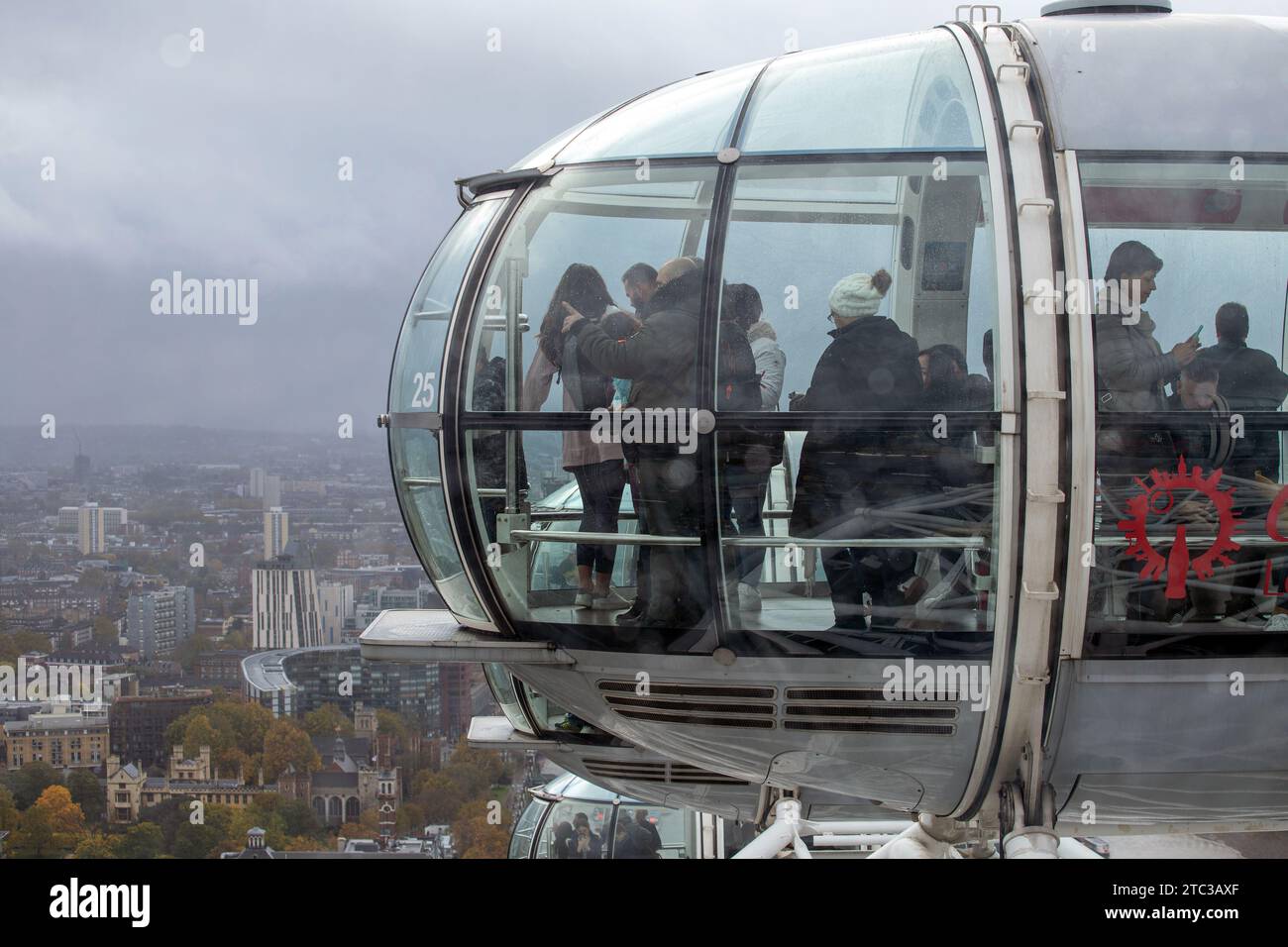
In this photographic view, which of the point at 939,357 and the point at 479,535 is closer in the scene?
the point at 939,357

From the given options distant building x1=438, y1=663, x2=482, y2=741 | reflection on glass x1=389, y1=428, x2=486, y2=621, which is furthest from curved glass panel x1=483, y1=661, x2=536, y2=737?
distant building x1=438, y1=663, x2=482, y2=741

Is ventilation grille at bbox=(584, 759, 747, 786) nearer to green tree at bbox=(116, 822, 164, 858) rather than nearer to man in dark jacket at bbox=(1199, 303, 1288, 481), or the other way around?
man in dark jacket at bbox=(1199, 303, 1288, 481)

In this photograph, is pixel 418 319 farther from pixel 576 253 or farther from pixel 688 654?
pixel 688 654

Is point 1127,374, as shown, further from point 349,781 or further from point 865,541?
point 349,781

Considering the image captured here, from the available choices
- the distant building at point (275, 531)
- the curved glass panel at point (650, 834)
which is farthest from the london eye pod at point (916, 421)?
the distant building at point (275, 531)

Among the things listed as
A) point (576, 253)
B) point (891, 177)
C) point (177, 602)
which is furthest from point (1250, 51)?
point (177, 602)

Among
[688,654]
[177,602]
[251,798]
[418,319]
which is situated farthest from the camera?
[177,602]
